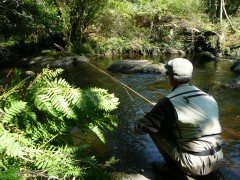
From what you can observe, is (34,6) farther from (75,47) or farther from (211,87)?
(75,47)

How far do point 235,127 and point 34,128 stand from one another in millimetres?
4216

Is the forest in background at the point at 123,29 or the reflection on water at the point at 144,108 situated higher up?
the forest in background at the point at 123,29

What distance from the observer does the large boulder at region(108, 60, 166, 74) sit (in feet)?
36.5

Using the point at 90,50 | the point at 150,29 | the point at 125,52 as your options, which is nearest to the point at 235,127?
the point at 90,50

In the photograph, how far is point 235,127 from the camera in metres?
5.31

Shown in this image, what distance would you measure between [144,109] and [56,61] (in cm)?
780

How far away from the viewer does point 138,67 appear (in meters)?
11.5

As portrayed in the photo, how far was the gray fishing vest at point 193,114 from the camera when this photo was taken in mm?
2768

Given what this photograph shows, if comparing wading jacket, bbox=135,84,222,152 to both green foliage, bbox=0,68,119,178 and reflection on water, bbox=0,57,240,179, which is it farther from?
reflection on water, bbox=0,57,240,179

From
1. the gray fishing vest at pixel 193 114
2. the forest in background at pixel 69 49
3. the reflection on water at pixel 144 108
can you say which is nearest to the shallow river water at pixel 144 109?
the reflection on water at pixel 144 108

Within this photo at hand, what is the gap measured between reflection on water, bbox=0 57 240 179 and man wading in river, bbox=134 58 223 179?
0.77 metres

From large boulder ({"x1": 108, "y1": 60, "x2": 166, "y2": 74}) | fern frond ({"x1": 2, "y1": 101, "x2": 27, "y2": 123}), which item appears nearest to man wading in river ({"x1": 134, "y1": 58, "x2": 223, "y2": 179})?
fern frond ({"x1": 2, "y1": 101, "x2": 27, "y2": 123})

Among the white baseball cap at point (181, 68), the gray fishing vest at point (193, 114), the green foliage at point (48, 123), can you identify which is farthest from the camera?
the white baseball cap at point (181, 68)

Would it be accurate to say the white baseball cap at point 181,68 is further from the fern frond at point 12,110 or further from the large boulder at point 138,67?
the large boulder at point 138,67
